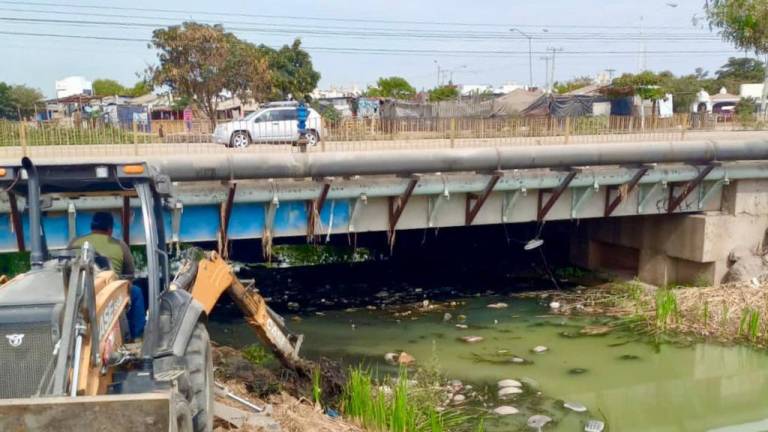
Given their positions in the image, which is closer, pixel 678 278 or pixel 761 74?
pixel 678 278

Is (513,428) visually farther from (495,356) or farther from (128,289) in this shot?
(128,289)

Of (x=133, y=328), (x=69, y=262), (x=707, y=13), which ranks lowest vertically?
(x=133, y=328)

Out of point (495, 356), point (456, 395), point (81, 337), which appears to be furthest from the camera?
point (495, 356)

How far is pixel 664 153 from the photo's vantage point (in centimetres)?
1520

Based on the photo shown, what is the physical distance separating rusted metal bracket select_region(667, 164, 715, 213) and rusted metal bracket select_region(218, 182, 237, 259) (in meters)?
9.30

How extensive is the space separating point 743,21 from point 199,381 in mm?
19811

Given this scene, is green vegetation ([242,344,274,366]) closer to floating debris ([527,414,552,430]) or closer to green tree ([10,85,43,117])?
floating debris ([527,414,552,430])

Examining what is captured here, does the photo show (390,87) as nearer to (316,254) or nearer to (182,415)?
(316,254)

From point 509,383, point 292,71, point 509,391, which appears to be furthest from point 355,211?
point 292,71

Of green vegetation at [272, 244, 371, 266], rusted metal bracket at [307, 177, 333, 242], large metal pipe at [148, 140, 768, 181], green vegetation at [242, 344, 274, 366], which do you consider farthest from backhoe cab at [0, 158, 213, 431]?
green vegetation at [272, 244, 371, 266]

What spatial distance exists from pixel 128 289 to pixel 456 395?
6.23m

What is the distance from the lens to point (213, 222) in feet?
43.4

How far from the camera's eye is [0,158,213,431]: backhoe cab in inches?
157

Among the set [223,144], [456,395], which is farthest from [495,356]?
[223,144]
